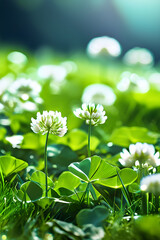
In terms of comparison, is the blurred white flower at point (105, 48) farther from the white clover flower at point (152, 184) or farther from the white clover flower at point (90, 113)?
the white clover flower at point (152, 184)

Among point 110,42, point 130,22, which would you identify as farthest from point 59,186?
point 130,22

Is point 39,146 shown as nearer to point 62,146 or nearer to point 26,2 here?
point 62,146

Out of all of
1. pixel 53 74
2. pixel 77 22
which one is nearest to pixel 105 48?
pixel 53 74

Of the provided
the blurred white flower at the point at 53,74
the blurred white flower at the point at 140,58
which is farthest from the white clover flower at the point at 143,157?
the blurred white flower at the point at 140,58

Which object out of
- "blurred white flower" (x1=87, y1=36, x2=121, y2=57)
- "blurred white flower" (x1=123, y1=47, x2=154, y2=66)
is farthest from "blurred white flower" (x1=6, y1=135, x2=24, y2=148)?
"blurred white flower" (x1=123, y1=47, x2=154, y2=66)

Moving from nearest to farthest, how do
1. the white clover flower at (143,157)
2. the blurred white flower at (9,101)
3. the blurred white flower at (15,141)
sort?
the white clover flower at (143,157), the blurred white flower at (15,141), the blurred white flower at (9,101)

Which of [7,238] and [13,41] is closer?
[7,238]

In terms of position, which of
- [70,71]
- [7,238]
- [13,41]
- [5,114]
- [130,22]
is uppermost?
[130,22]

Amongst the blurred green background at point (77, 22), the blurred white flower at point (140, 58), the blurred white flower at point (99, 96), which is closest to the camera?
the blurred white flower at point (99, 96)

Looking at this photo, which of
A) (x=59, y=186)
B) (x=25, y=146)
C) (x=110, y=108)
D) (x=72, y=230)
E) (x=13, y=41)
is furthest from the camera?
(x=13, y=41)
